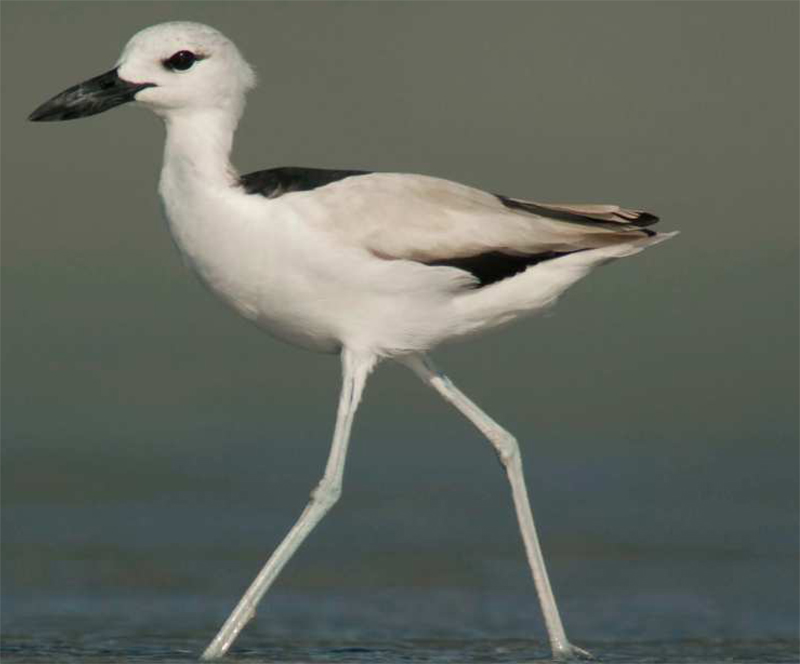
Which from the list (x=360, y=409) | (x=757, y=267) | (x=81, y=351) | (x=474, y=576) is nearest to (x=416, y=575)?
(x=474, y=576)

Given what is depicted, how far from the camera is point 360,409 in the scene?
18812 mm

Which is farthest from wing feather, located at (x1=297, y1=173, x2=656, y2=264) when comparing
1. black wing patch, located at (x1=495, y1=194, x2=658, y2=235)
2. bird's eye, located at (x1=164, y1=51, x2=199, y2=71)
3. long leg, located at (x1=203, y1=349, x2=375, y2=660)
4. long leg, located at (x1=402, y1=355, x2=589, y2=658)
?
bird's eye, located at (x1=164, y1=51, x2=199, y2=71)

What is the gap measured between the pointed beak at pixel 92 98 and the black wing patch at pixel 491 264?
1.77 metres

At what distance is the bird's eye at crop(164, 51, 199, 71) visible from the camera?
38.3ft

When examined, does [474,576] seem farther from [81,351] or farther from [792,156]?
[792,156]

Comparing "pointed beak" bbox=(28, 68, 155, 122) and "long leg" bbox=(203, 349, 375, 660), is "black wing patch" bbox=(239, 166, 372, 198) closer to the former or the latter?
"pointed beak" bbox=(28, 68, 155, 122)

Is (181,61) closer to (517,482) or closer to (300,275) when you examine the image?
(300,275)

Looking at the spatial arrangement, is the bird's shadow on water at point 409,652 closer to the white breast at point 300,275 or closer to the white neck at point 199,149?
the white breast at point 300,275

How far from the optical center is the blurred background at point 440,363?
14.6m

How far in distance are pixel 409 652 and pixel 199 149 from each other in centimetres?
287

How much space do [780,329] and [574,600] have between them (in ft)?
24.6

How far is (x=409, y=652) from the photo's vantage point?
12266mm

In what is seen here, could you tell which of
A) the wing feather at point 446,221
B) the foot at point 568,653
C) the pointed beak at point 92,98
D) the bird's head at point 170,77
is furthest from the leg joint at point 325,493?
the pointed beak at point 92,98

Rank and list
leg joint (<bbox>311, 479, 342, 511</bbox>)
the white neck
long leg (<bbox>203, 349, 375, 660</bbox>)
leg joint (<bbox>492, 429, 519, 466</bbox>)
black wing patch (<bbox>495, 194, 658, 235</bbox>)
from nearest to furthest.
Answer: long leg (<bbox>203, 349, 375, 660</bbox>)
the white neck
leg joint (<bbox>311, 479, 342, 511</bbox>)
black wing patch (<bbox>495, 194, 658, 235</bbox>)
leg joint (<bbox>492, 429, 519, 466</bbox>)
